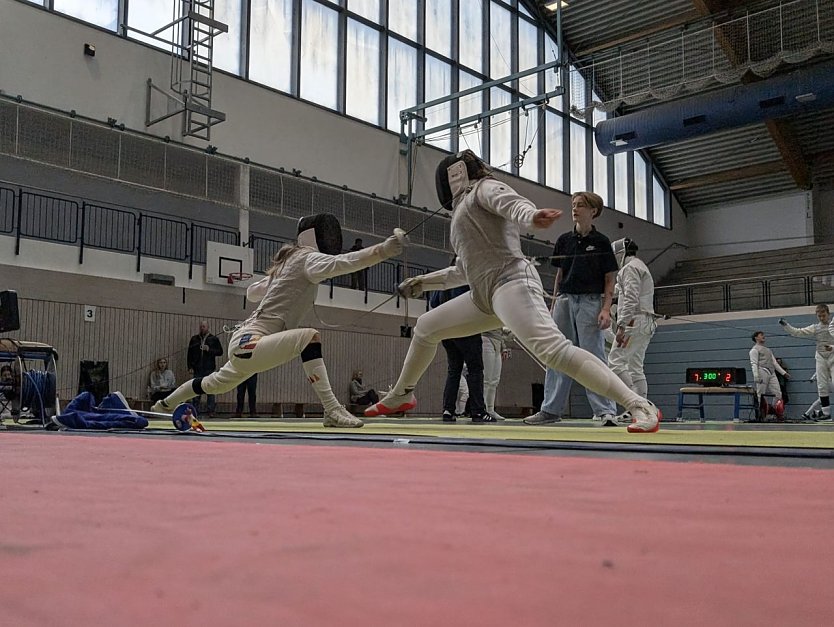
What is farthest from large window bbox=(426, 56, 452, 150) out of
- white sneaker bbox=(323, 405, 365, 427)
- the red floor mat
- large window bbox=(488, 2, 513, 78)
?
the red floor mat

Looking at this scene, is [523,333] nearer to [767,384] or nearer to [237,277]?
[237,277]

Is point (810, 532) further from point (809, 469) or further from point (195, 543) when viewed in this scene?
point (809, 469)

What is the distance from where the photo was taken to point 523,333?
337 cm

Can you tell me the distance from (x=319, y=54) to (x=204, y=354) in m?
5.49

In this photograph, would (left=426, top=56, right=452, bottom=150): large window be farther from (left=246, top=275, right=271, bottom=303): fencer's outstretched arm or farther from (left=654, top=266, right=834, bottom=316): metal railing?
(left=246, top=275, right=271, bottom=303): fencer's outstretched arm

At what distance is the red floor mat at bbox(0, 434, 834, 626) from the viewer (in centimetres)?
48

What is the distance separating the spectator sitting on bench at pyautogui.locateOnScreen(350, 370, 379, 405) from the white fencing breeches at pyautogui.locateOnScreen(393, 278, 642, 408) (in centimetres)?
946

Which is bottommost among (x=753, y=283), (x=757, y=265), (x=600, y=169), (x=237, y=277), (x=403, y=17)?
(x=237, y=277)

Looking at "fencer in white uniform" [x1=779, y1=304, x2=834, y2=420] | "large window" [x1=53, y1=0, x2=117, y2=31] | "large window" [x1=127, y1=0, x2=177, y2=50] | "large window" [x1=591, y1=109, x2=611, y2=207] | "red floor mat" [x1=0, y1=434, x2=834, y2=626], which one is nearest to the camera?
"red floor mat" [x1=0, y1=434, x2=834, y2=626]

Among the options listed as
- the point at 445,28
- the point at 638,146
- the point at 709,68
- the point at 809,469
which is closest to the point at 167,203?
the point at 445,28

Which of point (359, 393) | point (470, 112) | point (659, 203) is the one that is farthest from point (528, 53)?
point (359, 393)

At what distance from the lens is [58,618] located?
0.47m

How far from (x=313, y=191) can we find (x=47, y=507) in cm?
1253

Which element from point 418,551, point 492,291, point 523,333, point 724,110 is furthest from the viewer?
point 724,110
